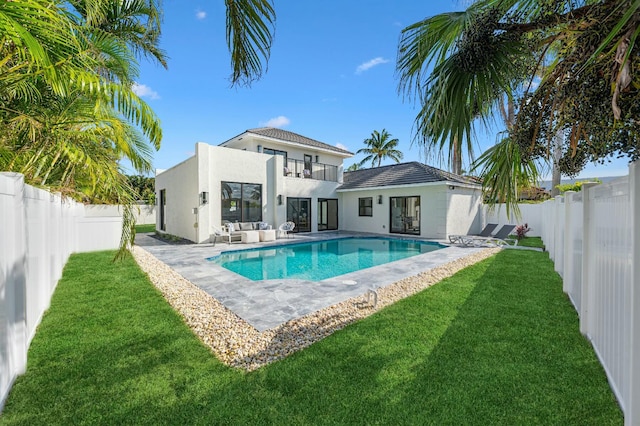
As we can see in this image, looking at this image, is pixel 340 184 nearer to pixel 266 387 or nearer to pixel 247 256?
pixel 247 256

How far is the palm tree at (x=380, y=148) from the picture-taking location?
42031 millimetres

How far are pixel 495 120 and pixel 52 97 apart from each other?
6946 millimetres

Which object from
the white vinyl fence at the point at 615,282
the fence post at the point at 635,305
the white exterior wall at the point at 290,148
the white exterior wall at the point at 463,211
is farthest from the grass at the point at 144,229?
the fence post at the point at 635,305

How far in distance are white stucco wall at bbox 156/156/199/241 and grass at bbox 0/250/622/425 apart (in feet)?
37.5

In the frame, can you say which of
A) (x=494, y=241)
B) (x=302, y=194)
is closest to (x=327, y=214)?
(x=302, y=194)

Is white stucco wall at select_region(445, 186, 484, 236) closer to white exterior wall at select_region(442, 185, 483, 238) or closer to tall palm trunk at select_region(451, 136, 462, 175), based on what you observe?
white exterior wall at select_region(442, 185, 483, 238)

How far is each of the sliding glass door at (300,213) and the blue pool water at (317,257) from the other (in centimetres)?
353

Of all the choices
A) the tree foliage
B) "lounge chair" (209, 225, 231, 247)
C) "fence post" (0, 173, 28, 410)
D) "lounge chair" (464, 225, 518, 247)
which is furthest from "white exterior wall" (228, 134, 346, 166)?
"fence post" (0, 173, 28, 410)

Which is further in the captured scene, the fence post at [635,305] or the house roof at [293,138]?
the house roof at [293,138]

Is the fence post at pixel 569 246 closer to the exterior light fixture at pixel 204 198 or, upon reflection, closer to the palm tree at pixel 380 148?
the exterior light fixture at pixel 204 198

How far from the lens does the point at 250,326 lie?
5031 millimetres

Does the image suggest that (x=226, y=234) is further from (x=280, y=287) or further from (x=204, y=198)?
(x=280, y=287)

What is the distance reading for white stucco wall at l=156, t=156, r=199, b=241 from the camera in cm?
1655

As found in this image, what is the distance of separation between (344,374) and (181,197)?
56.7 ft
